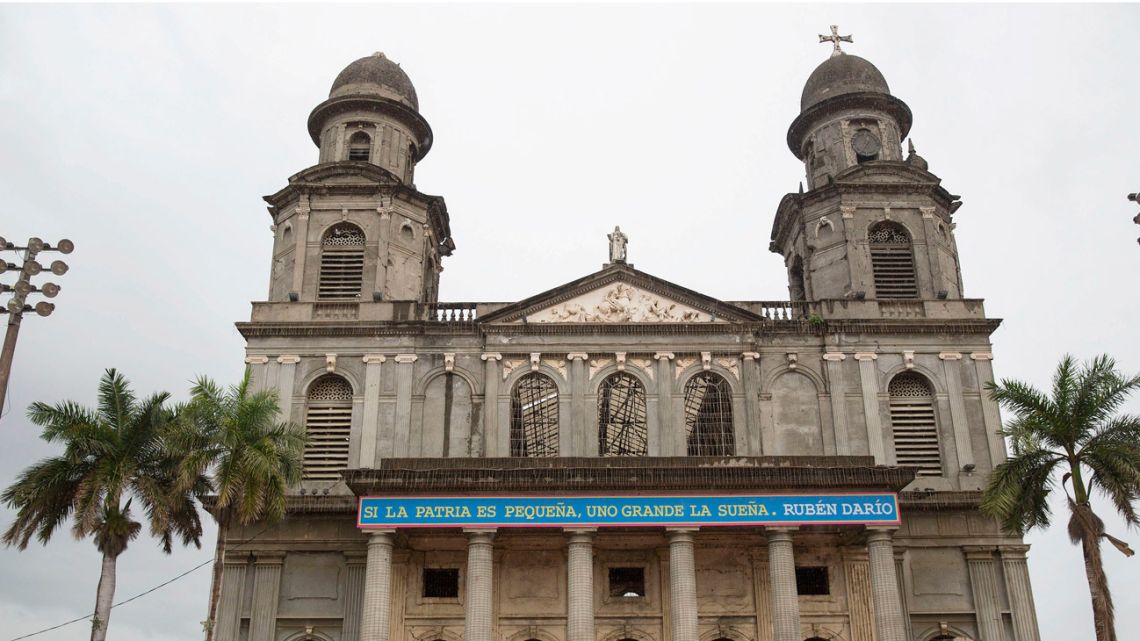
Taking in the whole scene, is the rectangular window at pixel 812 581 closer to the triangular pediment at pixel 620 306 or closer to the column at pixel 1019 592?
the column at pixel 1019 592

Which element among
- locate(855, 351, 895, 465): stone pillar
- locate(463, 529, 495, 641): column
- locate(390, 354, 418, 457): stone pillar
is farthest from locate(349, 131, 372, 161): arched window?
locate(855, 351, 895, 465): stone pillar

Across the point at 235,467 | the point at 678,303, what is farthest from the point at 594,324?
the point at 235,467

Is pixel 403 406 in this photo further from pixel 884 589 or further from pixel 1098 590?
pixel 1098 590

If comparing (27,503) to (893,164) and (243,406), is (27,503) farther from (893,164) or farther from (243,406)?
(893,164)

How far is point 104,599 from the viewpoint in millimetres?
23422

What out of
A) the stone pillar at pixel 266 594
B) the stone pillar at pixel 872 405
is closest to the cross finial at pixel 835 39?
the stone pillar at pixel 872 405

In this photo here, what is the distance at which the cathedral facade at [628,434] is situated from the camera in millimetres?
25172

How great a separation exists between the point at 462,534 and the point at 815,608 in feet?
31.0

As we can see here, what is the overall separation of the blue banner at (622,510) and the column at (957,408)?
5040 millimetres

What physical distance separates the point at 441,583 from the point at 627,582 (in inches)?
196

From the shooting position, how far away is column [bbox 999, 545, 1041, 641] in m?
26.8

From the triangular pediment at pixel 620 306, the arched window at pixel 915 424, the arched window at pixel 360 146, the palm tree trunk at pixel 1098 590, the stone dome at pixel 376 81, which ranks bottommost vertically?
the palm tree trunk at pixel 1098 590

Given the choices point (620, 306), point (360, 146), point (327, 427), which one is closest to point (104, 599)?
point (327, 427)

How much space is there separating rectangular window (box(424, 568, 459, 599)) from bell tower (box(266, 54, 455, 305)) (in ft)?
27.3
